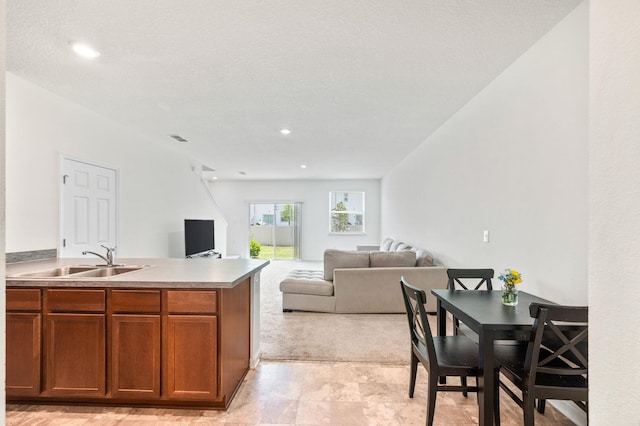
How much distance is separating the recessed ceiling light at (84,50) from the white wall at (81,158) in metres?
0.99

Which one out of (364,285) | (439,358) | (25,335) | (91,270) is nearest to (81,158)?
(91,270)

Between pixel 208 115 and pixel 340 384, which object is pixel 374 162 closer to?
pixel 208 115

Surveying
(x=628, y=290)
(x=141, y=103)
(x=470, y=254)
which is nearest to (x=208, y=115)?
A: (x=141, y=103)

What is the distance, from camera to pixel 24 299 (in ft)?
7.59

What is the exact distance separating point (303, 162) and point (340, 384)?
17.2 ft

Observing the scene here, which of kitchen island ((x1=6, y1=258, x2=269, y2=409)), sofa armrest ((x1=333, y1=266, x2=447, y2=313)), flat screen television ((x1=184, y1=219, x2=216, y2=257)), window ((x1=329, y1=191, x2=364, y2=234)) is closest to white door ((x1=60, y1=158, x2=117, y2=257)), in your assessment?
kitchen island ((x1=6, y1=258, x2=269, y2=409))

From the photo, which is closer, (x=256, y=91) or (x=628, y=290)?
(x=628, y=290)

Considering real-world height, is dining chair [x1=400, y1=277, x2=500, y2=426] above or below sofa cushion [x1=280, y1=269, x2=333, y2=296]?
above

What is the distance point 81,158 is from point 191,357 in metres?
2.98

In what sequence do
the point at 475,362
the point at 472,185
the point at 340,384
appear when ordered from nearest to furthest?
the point at 475,362 → the point at 340,384 → the point at 472,185

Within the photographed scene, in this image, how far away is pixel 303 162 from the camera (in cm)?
729

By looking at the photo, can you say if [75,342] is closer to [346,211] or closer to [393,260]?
[393,260]

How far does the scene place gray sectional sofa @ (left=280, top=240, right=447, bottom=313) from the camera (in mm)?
4574

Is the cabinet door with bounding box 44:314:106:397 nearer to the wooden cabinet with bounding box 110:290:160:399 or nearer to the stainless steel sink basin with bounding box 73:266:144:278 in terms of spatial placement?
the wooden cabinet with bounding box 110:290:160:399
